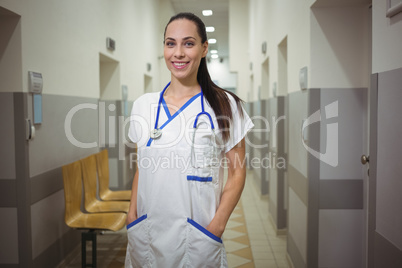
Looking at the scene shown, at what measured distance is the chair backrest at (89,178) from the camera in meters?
3.66

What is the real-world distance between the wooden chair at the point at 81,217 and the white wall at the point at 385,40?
234 centimetres

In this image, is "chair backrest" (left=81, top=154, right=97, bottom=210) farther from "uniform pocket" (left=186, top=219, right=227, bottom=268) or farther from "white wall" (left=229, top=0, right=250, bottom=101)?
"white wall" (left=229, top=0, right=250, bottom=101)

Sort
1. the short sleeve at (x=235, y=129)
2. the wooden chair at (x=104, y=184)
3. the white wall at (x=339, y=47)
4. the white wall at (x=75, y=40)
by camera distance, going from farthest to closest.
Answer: the wooden chair at (x=104, y=184) < the white wall at (x=75, y=40) < the white wall at (x=339, y=47) < the short sleeve at (x=235, y=129)

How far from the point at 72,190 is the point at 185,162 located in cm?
217

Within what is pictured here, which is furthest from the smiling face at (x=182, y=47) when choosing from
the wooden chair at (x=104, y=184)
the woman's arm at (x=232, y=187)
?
the wooden chair at (x=104, y=184)

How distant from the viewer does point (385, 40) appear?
1607 millimetres

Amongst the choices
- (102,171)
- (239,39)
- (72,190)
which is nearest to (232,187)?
(72,190)

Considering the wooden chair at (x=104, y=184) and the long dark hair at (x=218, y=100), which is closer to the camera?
the long dark hair at (x=218, y=100)

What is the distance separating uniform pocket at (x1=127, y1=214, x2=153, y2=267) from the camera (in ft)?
4.91

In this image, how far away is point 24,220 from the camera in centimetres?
279

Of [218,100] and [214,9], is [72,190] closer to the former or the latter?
[218,100]

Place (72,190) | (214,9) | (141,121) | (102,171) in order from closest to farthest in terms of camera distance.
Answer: (141,121) → (72,190) → (102,171) → (214,9)

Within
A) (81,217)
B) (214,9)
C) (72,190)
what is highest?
(214,9)

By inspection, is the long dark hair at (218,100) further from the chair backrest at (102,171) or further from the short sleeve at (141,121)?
the chair backrest at (102,171)
